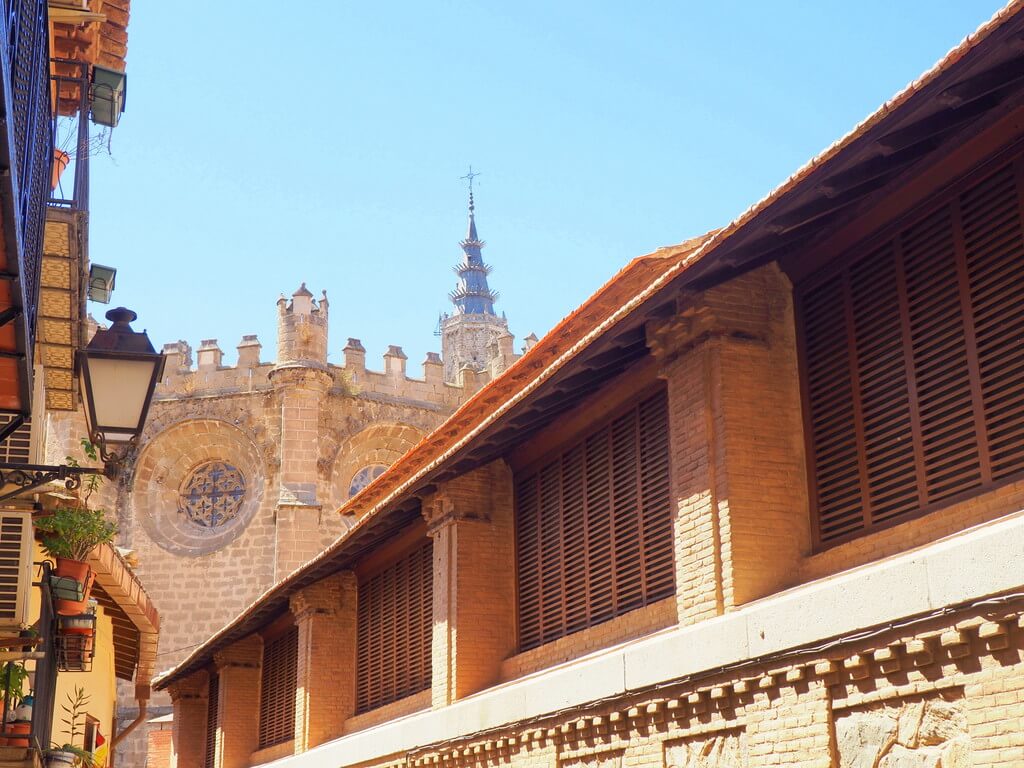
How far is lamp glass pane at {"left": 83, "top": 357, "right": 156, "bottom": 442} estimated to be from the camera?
A: 6.99 meters

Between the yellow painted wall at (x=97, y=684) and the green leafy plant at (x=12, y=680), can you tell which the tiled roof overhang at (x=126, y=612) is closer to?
the yellow painted wall at (x=97, y=684)

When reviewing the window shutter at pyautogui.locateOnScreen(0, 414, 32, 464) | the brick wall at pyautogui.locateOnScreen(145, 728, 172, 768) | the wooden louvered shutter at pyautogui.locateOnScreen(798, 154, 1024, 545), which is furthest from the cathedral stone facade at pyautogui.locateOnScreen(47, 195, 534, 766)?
the wooden louvered shutter at pyautogui.locateOnScreen(798, 154, 1024, 545)

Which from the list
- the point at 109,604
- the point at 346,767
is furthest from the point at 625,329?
the point at 109,604

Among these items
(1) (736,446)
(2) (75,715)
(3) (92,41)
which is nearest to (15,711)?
(2) (75,715)

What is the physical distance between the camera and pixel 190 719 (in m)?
26.8

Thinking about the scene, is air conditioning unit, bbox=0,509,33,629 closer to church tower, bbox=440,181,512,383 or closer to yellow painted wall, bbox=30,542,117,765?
yellow painted wall, bbox=30,542,117,765

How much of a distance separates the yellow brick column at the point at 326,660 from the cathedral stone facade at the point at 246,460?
2085cm

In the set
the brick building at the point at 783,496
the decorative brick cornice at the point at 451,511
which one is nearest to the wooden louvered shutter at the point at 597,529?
the brick building at the point at 783,496

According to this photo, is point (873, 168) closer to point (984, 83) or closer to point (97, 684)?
point (984, 83)

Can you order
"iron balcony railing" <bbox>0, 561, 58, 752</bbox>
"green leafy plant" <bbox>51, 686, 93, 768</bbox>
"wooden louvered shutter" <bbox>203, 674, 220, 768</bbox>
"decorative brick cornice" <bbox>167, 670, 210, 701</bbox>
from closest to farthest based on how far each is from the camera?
"iron balcony railing" <bbox>0, 561, 58, 752</bbox>
"green leafy plant" <bbox>51, 686, 93, 768</bbox>
"wooden louvered shutter" <bbox>203, 674, 220, 768</bbox>
"decorative brick cornice" <bbox>167, 670, 210, 701</bbox>

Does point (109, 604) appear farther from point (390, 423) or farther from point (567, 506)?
point (390, 423)

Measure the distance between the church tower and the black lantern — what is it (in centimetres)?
8541

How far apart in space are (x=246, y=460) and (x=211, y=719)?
16945 millimetres

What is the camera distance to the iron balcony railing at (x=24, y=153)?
4898mm
